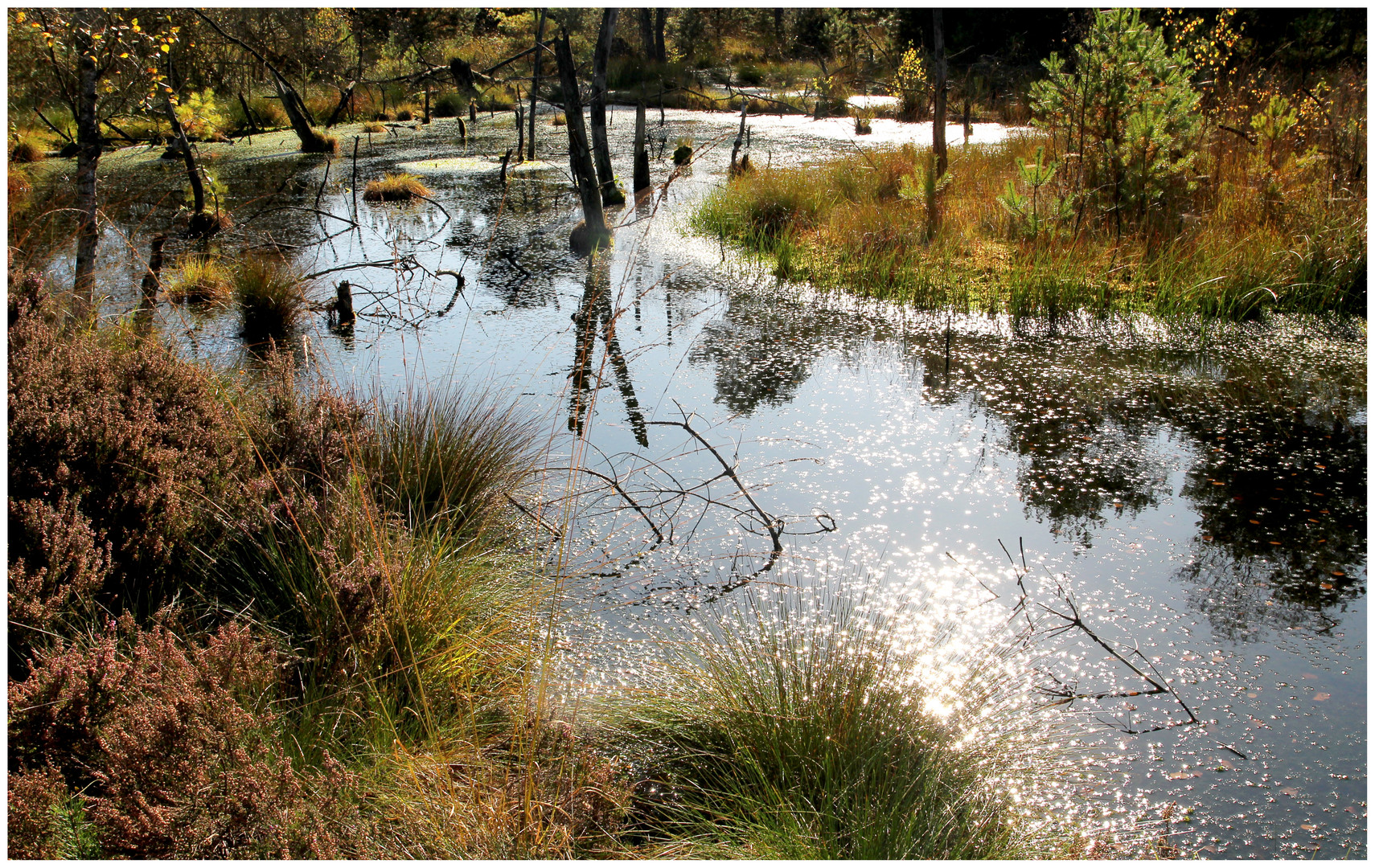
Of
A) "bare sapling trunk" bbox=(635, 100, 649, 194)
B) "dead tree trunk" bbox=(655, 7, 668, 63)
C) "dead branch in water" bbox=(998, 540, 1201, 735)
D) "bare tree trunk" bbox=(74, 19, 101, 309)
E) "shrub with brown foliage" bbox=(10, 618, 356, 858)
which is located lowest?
"dead branch in water" bbox=(998, 540, 1201, 735)

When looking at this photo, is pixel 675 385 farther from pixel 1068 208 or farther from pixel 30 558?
pixel 1068 208

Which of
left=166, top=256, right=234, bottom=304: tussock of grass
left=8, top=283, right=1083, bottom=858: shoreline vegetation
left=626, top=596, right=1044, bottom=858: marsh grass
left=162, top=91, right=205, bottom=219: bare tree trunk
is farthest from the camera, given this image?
left=162, top=91, right=205, bottom=219: bare tree trunk

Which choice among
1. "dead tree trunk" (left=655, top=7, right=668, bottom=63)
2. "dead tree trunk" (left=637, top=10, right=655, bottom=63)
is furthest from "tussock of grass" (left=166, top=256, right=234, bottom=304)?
"dead tree trunk" (left=637, top=10, right=655, bottom=63)

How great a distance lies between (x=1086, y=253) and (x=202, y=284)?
572cm

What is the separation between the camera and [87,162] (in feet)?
13.8

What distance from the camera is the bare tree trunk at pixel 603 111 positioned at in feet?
27.9

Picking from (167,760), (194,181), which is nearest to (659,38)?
(194,181)

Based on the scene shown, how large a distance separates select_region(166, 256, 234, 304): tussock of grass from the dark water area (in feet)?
0.49

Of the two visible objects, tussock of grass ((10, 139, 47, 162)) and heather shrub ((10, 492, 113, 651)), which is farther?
tussock of grass ((10, 139, 47, 162))

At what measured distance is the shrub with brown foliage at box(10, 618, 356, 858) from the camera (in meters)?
1.35

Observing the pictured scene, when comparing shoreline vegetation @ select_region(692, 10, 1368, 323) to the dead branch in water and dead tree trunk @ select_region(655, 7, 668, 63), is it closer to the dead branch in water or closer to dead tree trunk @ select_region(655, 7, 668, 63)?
the dead branch in water

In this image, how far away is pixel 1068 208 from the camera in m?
5.79

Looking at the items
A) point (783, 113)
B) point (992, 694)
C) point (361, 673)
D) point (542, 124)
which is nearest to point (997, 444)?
point (992, 694)

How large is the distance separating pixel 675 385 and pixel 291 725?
8.80 feet
